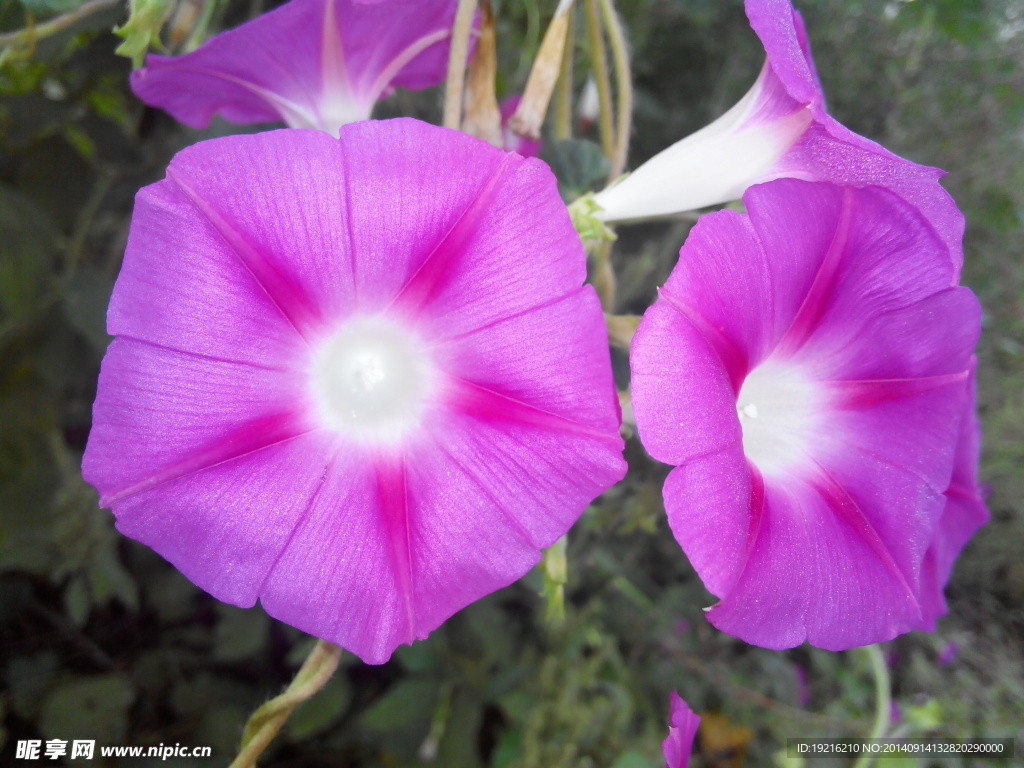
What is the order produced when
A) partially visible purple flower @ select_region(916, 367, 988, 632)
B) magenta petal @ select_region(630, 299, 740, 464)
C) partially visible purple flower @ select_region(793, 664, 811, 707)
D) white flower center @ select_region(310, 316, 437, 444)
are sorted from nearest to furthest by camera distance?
1. magenta petal @ select_region(630, 299, 740, 464)
2. white flower center @ select_region(310, 316, 437, 444)
3. partially visible purple flower @ select_region(916, 367, 988, 632)
4. partially visible purple flower @ select_region(793, 664, 811, 707)

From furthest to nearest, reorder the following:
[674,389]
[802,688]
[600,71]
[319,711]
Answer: [802,688] < [319,711] < [600,71] < [674,389]

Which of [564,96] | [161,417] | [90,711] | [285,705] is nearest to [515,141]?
[564,96]

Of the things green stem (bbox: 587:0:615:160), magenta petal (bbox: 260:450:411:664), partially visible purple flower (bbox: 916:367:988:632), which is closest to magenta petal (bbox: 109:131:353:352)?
magenta petal (bbox: 260:450:411:664)

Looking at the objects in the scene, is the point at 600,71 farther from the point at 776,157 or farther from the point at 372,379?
the point at 372,379

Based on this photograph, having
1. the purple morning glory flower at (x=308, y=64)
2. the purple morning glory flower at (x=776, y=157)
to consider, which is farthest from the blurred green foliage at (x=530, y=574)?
the purple morning glory flower at (x=776, y=157)

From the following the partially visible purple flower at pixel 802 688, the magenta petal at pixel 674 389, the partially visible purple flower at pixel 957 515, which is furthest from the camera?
the partially visible purple flower at pixel 802 688

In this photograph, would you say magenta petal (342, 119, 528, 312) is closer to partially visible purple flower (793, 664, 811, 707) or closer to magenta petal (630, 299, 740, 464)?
magenta petal (630, 299, 740, 464)

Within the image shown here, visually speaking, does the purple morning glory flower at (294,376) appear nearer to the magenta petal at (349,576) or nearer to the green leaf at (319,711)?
the magenta petal at (349,576)
